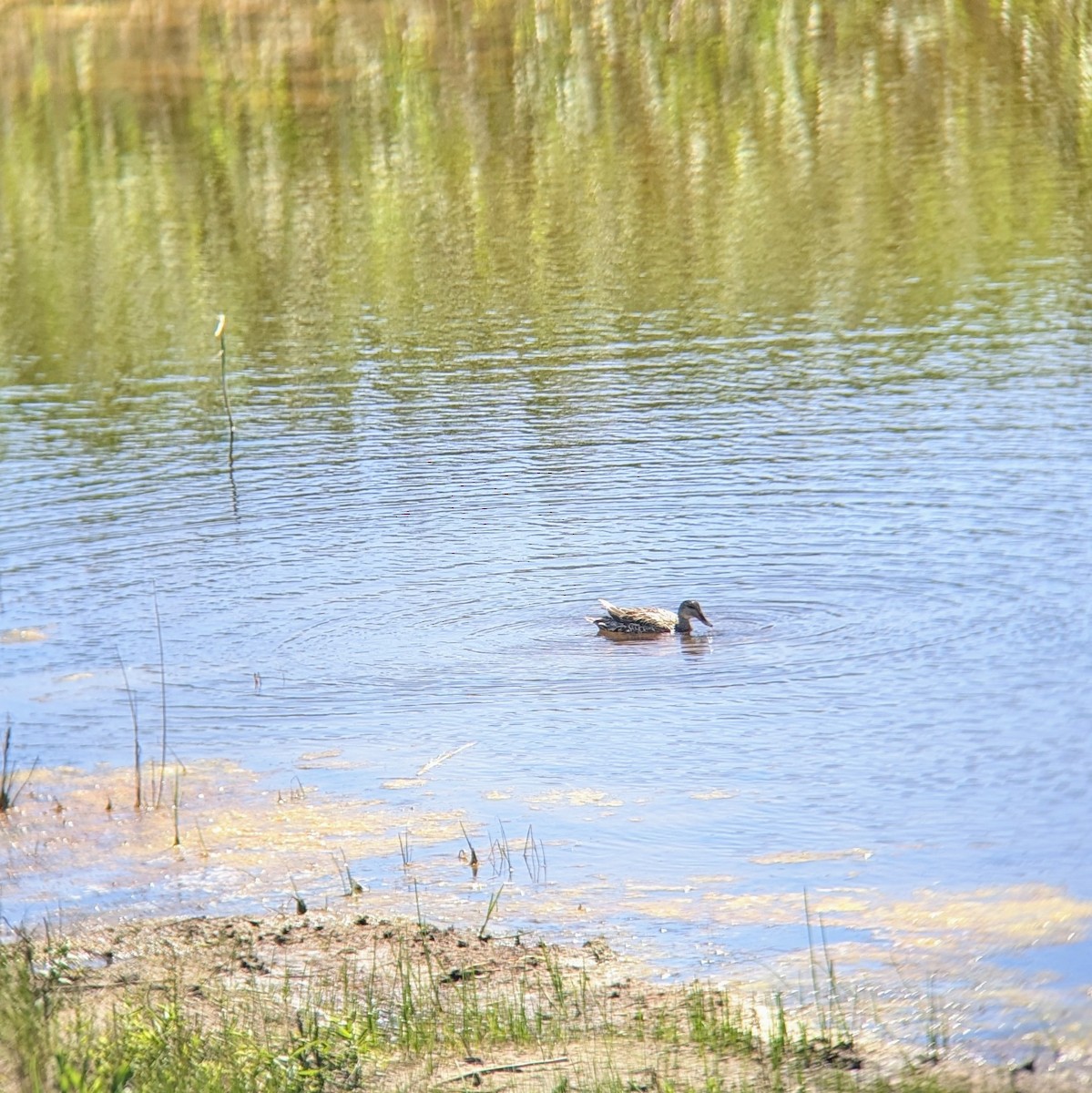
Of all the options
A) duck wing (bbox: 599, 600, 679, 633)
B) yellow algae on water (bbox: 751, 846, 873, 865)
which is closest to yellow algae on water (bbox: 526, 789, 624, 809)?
yellow algae on water (bbox: 751, 846, 873, 865)

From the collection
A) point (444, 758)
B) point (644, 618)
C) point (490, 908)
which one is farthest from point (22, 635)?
point (490, 908)

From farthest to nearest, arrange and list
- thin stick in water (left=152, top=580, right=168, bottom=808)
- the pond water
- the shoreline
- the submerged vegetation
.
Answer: thin stick in water (left=152, top=580, right=168, bottom=808) < the pond water < the shoreline < the submerged vegetation

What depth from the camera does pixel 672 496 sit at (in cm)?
1922

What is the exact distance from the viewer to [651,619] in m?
15.2

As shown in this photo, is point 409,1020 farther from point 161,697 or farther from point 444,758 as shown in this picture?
point 161,697

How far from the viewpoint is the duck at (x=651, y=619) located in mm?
15195

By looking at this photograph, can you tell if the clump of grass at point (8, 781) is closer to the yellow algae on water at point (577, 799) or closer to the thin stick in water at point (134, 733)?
the thin stick in water at point (134, 733)

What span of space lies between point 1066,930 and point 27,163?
45.2m

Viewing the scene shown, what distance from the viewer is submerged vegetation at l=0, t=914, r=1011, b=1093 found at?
7746mm

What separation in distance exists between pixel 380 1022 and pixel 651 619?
6.78 metres

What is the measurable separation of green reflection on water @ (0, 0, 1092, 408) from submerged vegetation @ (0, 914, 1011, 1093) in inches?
648

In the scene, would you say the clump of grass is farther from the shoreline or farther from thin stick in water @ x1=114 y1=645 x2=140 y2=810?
the shoreline

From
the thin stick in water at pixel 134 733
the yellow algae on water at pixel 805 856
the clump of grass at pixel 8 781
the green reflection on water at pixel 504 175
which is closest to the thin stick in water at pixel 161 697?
the thin stick in water at pixel 134 733

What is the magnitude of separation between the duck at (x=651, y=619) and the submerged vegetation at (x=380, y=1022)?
546 centimetres
